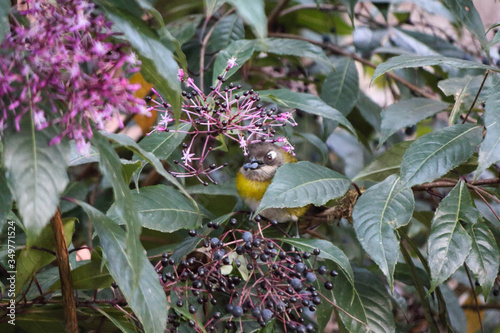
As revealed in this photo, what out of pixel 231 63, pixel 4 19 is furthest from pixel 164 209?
pixel 4 19

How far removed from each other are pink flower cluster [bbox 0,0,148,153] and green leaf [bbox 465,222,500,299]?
34.1 inches

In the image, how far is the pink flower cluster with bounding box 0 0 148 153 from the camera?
27.9 inches

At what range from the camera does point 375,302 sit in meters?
1.40

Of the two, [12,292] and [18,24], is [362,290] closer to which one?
[12,292]

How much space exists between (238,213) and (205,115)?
44cm

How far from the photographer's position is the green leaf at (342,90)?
74.2 inches

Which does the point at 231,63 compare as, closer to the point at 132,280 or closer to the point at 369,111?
the point at 132,280

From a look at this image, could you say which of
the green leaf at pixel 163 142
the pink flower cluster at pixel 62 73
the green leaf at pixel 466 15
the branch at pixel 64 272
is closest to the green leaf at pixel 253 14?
the pink flower cluster at pixel 62 73

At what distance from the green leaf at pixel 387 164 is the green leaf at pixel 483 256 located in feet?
1.05

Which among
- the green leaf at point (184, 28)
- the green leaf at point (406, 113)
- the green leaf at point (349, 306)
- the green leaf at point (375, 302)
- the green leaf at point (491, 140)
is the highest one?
the green leaf at point (491, 140)

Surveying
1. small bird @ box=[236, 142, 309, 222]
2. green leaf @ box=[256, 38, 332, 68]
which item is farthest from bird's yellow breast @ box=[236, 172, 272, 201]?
green leaf @ box=[256, 38, 332, 68]

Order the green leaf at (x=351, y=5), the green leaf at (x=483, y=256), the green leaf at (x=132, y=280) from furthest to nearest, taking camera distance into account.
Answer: the green leaf at (x=351, y=5)
the green leaf at (x=483, y=256)
the green leaf at (x=132, y=280)

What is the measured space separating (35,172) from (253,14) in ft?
1.21

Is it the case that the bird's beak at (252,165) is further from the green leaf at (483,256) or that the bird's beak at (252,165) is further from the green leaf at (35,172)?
the green leaf at (35,172)
